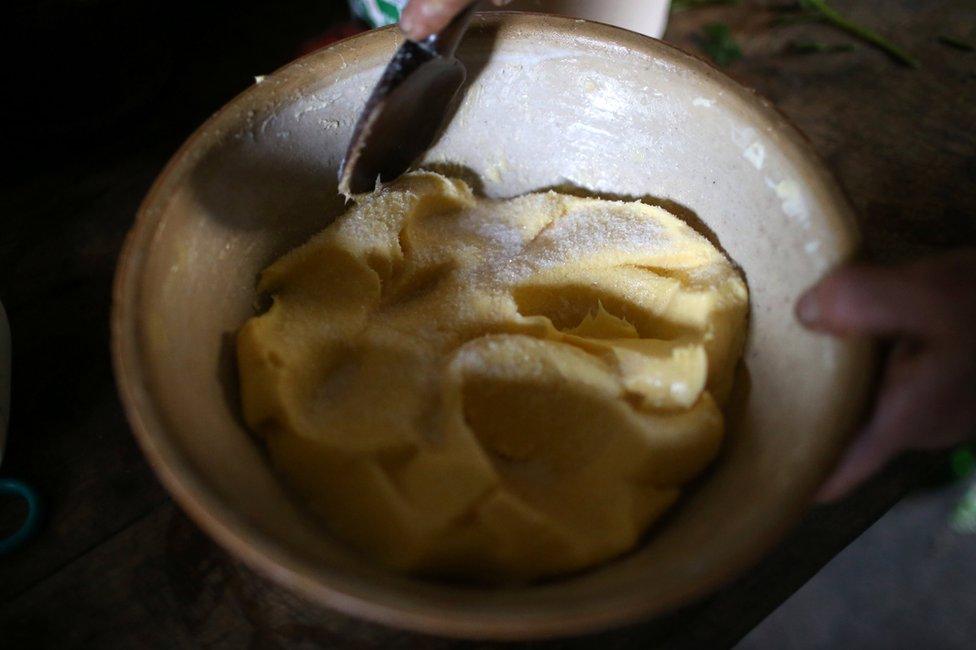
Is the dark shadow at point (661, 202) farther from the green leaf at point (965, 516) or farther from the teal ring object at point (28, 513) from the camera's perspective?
the green leaf at point (965, 516)

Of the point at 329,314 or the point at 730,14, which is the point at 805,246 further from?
the point at 730,14

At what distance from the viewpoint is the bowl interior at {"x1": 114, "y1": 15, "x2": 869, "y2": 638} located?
49cm

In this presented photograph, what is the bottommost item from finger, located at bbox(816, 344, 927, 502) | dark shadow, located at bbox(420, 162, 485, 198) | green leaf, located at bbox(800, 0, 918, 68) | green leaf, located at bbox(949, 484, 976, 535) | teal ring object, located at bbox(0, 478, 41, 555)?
green leaf, located at bbox(949, 484, 976, 535)

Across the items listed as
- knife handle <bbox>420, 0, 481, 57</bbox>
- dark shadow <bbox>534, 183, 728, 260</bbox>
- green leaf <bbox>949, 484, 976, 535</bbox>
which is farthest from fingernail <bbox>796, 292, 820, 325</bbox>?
green leaf <bbox>949, 484, 976, 535</bbox>

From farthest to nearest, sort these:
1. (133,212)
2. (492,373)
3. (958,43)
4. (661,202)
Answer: (958,43)
(133,212)
(661,202)
(492,373)

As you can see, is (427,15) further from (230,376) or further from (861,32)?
(861,32)

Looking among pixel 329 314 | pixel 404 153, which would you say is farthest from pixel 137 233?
pixel 404 153

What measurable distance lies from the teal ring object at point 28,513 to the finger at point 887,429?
2.16 feet

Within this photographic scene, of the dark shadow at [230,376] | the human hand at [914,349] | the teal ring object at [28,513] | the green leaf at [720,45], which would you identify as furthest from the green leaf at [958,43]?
the teal ring object at [28,513]

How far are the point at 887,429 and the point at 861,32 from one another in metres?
0.84

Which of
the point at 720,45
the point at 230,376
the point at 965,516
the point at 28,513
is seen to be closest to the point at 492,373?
the point at 230,376

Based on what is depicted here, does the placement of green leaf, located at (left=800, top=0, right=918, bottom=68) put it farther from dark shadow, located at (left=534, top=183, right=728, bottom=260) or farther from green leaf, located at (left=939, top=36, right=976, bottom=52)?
dark shadow, located at (left=534, top=183, right=728, bottom=260)

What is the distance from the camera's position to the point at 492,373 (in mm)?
646

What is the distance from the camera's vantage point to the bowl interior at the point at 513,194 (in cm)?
49
